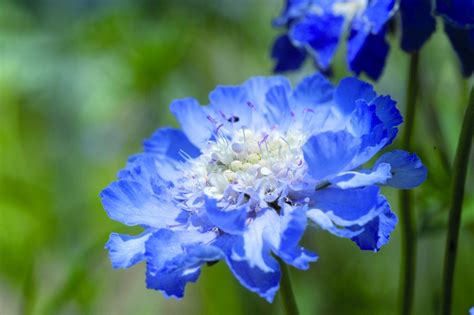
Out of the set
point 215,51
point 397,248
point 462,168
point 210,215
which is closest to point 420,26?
point 462,168

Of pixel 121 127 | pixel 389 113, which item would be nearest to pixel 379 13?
pixel 389 113

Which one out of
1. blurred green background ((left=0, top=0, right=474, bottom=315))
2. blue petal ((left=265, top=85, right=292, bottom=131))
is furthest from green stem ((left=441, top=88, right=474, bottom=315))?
blurred green background ((left=0, top=0, right=474, bottom=315))

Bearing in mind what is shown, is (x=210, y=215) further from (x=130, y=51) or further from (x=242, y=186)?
(x=130, y=51)

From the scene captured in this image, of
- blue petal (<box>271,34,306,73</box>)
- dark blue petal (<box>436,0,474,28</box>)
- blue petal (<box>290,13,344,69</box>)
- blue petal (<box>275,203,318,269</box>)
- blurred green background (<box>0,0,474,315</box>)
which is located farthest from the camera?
blurred green background (<box>0,0,474,315</box>)

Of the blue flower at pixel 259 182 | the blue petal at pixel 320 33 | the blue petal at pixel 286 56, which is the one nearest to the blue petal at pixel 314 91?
the blue flower at pixel 259 182

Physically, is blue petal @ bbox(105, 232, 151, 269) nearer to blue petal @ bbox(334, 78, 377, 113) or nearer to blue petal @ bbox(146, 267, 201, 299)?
blue petal @ bbox(146, 267, 201, 299)

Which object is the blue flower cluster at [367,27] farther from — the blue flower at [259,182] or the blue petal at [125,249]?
the blue petal at [125,249]
